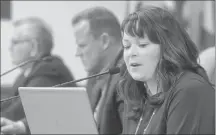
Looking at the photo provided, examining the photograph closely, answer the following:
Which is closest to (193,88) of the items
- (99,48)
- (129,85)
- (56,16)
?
(129,85)

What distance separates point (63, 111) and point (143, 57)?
1.15 ft

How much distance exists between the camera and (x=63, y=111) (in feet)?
5.11

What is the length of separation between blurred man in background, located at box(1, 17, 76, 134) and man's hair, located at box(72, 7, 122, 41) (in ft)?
1.17

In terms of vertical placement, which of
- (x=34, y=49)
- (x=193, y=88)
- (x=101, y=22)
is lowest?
(x=34, y=49)

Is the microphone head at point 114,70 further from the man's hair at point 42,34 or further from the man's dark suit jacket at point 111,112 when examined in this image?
the man's hair at point 42,34

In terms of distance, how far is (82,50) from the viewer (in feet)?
8.48

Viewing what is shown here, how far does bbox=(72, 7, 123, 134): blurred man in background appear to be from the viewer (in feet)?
7.80

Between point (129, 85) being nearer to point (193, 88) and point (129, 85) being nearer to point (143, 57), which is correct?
point (143, 57)

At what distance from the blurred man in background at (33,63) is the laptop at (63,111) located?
1.24 m

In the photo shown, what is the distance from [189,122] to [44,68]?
155 centimetres

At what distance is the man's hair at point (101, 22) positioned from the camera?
8.52 ft

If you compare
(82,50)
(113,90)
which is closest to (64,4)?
(82,50)

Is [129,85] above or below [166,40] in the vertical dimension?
below

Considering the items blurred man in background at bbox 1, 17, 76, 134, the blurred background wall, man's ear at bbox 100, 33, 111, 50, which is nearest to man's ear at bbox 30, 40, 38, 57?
blurred man in background at bbox 1, 17, 76, 134
